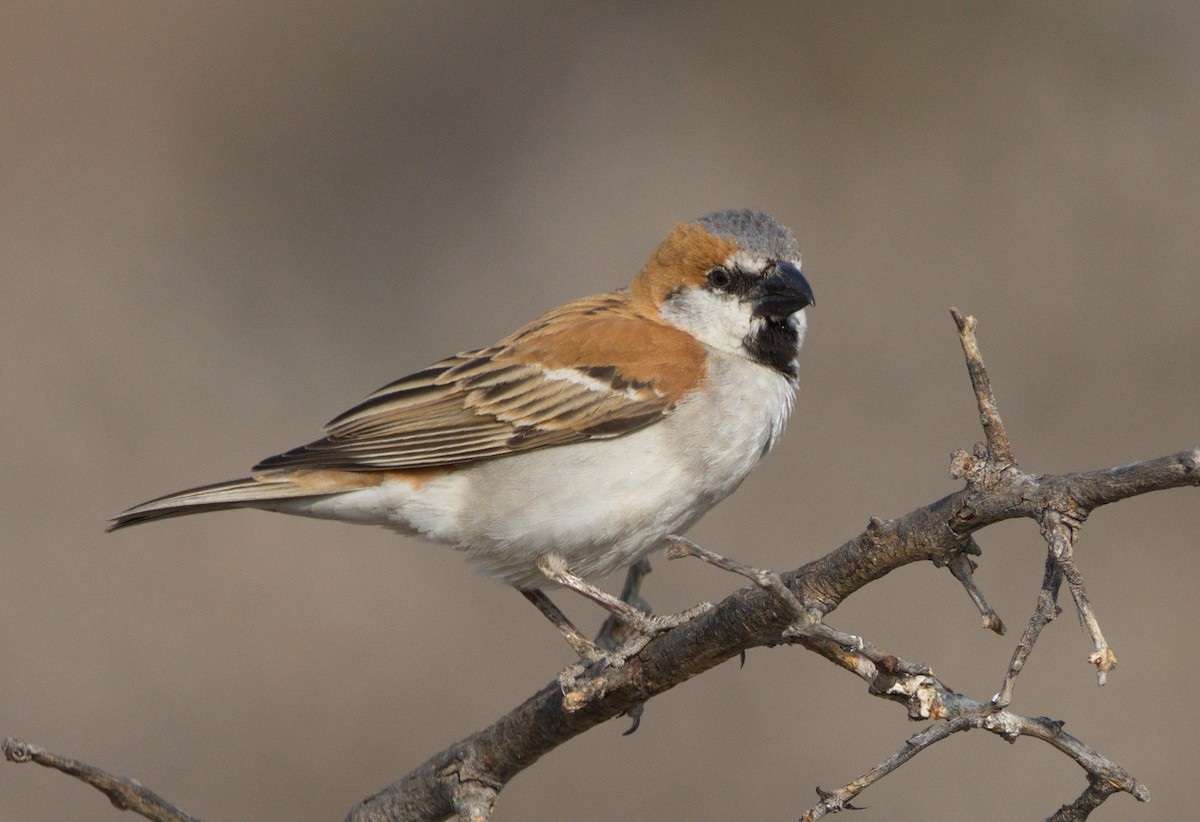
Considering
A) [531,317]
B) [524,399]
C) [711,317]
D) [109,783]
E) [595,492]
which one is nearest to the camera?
[109,783]

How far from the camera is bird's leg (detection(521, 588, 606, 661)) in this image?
438 cm

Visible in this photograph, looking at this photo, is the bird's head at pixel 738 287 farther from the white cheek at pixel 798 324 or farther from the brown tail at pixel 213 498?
the brown tail at pixel 213 498

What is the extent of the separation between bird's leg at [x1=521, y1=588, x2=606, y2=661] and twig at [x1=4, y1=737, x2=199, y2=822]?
4.38ft

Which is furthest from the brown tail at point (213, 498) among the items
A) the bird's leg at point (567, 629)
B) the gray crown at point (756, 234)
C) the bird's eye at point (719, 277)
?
the gray crown at point (756, 234)

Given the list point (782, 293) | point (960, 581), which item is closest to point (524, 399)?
point (782, 293)

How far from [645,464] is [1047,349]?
15.5 feet

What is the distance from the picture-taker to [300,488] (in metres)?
4.92

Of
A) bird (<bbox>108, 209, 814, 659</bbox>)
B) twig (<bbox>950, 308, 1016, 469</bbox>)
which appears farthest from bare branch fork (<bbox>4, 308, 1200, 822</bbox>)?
bird (<bbox>108, 209, 814, 659</bbox>)

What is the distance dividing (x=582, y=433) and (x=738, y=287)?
3.13 feet

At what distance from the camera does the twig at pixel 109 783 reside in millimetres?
2895

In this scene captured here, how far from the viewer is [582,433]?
4898 mm

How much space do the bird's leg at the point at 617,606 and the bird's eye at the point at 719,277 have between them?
1395 millimetres

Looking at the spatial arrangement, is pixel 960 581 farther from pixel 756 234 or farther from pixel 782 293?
pixel 756 234

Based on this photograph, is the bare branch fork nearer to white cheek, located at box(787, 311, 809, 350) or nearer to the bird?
the bird
